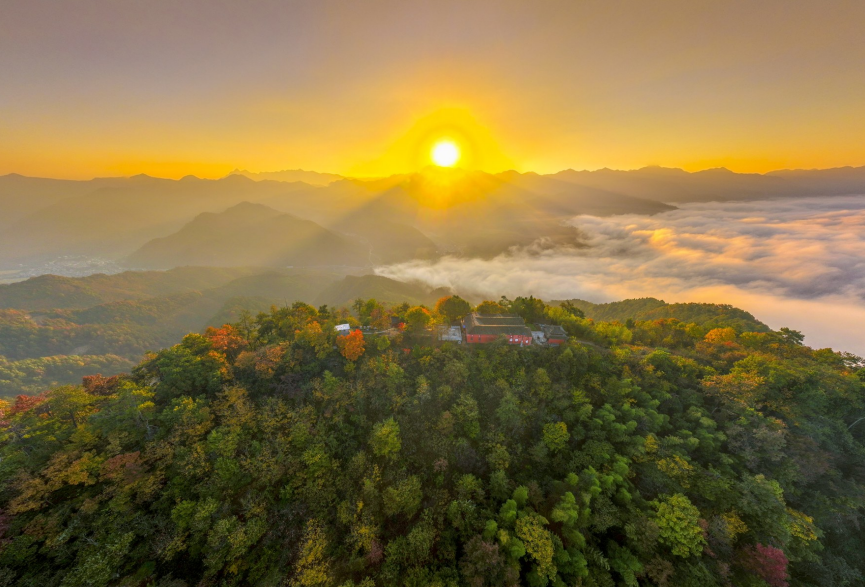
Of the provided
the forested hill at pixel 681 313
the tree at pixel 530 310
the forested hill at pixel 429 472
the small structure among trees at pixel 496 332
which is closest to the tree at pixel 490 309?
the tree at pixel 530 310

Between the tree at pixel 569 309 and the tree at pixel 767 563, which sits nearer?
the tree at pixel 767 563

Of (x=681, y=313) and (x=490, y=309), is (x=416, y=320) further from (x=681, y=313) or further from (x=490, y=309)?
(x=681, y=313)

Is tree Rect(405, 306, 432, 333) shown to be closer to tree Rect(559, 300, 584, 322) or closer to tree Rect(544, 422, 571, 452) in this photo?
tree Rect(544, 422, 571, 452)

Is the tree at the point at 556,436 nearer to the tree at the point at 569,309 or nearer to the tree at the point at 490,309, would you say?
the tree at the point at 490,309

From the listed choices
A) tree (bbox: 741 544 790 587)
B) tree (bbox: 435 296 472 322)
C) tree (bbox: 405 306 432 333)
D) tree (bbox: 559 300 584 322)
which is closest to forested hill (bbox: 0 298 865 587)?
tree (bbox: 741 544 790 587)

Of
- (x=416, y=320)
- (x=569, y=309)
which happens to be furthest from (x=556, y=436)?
(x=569, y=309)

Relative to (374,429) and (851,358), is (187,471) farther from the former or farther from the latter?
(851,358)
